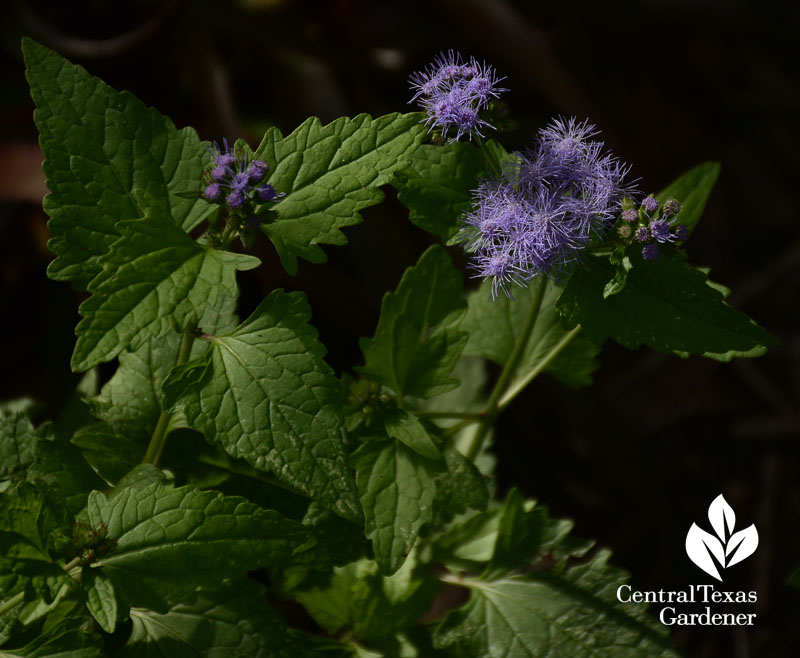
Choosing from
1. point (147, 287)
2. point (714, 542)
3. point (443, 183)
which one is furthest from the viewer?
point (714, 542)

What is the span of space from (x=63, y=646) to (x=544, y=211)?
4.09 feet

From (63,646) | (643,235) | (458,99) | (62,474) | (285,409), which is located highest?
(458,99)

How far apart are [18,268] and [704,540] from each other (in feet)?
8.68

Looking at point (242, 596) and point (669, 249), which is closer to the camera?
point (669, 249)

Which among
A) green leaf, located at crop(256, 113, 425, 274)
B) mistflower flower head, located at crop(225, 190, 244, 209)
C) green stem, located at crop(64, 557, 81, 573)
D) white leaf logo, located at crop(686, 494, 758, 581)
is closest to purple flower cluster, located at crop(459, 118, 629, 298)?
green leaf, located at crop(256, 113, 425, 274)

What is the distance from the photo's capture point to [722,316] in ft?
5.64

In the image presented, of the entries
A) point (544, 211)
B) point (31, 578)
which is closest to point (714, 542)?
point (544, 211)

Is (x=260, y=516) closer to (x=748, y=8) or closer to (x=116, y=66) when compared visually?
(x=116, y=66)

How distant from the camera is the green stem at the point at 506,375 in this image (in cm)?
190

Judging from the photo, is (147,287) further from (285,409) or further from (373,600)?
(373,600)

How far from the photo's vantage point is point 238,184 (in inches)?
63.4

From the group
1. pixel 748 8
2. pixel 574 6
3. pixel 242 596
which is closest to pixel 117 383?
pixel 242 596

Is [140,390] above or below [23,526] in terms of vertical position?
above

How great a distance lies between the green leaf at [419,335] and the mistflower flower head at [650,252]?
0.51 meters
